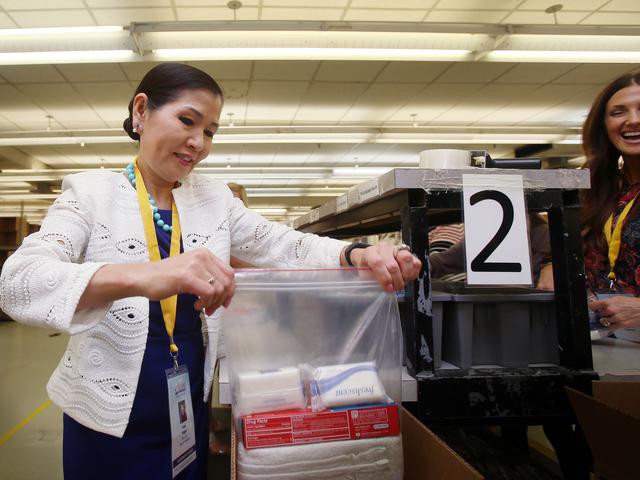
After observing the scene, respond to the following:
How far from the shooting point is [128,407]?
830 mm

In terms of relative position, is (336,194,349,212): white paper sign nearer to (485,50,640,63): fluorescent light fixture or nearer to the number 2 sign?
the number 2 sign

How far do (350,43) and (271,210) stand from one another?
13306 millimetres

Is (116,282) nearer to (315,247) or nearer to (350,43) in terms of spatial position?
(315,247)

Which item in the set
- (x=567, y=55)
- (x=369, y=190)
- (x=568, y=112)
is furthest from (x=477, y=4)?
(x=369, y=190)

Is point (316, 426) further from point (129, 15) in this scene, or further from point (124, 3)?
point (129, 15)

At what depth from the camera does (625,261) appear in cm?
138

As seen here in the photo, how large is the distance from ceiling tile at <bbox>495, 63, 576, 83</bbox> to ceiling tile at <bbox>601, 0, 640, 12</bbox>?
1060mm

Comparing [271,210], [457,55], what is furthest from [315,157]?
[271,210]

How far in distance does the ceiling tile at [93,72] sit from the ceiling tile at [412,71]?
3.12m

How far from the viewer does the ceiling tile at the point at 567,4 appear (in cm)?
409

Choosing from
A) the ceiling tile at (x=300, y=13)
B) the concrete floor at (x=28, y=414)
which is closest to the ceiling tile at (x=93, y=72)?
the ceiling tile at (x=300, y=13)

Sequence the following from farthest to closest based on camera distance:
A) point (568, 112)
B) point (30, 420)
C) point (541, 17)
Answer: point (568, 112)
point (541, 17)
point (30, 420)

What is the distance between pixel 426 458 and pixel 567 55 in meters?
4.69

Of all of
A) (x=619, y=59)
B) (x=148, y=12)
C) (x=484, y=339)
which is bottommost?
(x=484, y=339)
